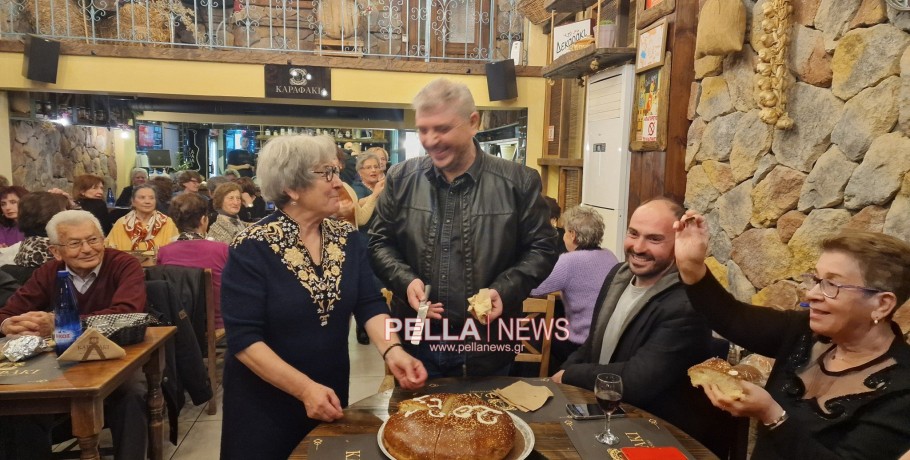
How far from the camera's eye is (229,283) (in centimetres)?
166

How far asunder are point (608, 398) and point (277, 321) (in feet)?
3.26

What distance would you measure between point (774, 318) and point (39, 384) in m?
2.45

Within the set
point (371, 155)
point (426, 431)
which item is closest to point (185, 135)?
point (371, 155)

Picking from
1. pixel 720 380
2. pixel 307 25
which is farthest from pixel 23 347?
pixel 307 25

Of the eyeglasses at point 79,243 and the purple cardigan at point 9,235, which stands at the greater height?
the eyeglasses at point 79,243

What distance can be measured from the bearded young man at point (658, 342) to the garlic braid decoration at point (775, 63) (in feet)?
3.60

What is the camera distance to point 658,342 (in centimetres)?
182

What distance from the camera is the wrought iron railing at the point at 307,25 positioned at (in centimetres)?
622

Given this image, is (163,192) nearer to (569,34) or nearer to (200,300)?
(200,300)

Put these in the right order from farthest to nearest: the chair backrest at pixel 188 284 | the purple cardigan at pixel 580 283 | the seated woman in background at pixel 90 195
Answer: the seated woman in background at pixel 90 195 < the chair backrest at pixel 188 284 < the purple cardigan at pixel 580 283

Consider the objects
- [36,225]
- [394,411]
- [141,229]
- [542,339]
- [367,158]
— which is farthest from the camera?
[367,158]

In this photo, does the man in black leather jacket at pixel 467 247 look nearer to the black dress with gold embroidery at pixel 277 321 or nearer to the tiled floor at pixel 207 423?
the black dress with gold embroidery at pixel 277 321

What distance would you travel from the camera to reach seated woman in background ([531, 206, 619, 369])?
3080mm

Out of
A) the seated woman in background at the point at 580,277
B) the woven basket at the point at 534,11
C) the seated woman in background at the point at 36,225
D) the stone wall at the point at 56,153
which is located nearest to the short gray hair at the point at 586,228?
the seated woman in background at the point at 580,277
